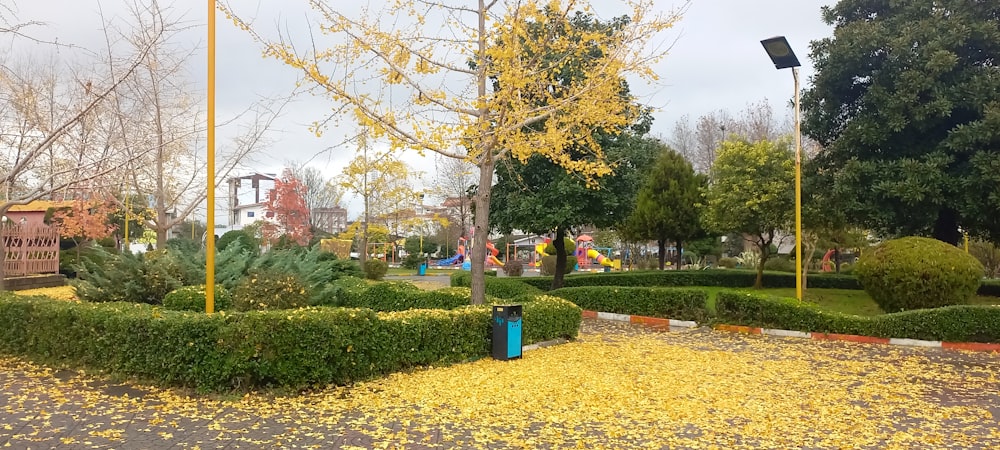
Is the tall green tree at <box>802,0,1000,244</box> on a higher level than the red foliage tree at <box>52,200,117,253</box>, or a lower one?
higher

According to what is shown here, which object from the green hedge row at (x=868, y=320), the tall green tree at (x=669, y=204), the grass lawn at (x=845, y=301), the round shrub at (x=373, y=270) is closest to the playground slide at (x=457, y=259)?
the round shrub at (x=373, y=270)

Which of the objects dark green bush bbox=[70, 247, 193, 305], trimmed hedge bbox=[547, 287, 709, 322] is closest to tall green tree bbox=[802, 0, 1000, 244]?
trimmed hedge bbox=[547, 287, 709, 322]

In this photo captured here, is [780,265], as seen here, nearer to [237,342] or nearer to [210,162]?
[210,162]

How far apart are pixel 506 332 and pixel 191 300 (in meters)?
5.33

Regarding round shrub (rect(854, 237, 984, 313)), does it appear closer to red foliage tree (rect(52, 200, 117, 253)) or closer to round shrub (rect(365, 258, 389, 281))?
round shrub (rect(365, 258, 389, 281))

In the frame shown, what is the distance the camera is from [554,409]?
235 inches

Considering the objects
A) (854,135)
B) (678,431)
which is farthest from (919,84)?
(678,431)

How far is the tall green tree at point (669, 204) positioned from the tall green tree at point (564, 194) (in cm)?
580

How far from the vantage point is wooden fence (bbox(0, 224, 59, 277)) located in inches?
760

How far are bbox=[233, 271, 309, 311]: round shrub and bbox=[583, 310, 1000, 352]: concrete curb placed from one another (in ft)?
22.4

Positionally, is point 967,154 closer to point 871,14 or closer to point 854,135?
point 854,135

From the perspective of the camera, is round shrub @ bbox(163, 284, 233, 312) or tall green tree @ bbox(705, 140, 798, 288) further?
tall green tree @ bbox(705, 140, 798, 288)

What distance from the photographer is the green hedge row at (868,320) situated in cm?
1031

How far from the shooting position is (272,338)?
20.9 ft
